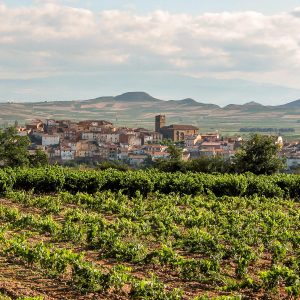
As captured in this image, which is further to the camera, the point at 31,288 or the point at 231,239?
the point at 231,239

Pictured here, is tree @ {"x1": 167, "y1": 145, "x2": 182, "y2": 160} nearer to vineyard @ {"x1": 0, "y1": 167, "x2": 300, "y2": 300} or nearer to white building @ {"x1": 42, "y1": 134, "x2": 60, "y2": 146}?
vineyard @ {"x1": 0, "y1": 167, "x2": 300, "y2": 300}

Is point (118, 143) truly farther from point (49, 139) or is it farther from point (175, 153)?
point (175, 153)

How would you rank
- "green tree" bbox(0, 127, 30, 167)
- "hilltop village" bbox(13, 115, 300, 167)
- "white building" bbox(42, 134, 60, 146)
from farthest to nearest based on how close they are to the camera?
"white building" bbox(42, 134, 60, 146) → "hilltop village" bbox(13, 115, 300, 167) → "green tree" bbox(0, 127, 30, 167)

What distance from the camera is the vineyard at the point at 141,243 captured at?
1072 cm

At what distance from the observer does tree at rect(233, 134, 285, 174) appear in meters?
38.4

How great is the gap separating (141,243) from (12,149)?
3831 centimetres

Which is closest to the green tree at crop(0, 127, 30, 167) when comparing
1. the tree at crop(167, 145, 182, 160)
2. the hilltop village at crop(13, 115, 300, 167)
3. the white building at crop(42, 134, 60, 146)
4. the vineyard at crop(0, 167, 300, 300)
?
the tree at crop(167, 145, 182, 160)

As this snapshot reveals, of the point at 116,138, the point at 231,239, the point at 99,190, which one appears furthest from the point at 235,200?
the point at 116,138

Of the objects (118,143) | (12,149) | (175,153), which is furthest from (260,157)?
(118,143)

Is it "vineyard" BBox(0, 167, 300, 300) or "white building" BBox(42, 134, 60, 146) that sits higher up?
"vineyard" BBox(0, 167, 300, 300)

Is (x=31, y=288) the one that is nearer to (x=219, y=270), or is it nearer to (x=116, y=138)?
(x=219, y=270)

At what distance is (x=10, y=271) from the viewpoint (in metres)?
11.9

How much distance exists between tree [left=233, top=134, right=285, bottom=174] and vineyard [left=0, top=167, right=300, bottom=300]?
11380mm

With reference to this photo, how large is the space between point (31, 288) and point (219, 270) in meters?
4.44
